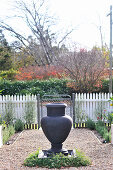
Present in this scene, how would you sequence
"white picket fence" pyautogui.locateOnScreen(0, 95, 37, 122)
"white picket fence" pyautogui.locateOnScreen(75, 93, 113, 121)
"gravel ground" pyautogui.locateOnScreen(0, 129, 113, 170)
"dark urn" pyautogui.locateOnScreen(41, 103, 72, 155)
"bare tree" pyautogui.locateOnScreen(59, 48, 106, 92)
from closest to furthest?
"gravel ground" pyautogui.locateOnScreen(0, 129, 113, 170) → "dark urn" pyautogui.locateOnScreen(41, 103, 72, 155) → "white picket fence" pyautogui.locateOnScreen(0, 95, 37, 122) → "white picket fence" pyautogui.locateOnScreen(75, 93, 113, 121) → "bare tree" pyautogui.locateOnScreen(59, 48, 106, 92)

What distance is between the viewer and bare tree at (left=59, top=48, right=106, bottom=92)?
44.5 ft

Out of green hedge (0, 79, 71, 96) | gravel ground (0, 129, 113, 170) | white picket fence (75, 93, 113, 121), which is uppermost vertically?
green hedge (0, 79, 71, 96)

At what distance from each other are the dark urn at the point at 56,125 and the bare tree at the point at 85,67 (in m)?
8.72

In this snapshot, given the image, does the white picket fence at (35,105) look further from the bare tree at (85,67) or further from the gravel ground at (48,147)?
the bare tree at (85,67)

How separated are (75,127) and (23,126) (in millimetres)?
2003

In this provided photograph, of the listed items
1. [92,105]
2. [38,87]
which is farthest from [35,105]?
[38,87]

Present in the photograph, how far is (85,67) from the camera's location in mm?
13508

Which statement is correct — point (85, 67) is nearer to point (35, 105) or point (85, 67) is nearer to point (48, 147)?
point (35, 105)

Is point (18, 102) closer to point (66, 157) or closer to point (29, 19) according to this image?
point (66, 157)

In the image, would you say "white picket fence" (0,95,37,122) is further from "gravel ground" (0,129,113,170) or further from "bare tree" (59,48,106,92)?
"bare tree" (59,48,106,92)

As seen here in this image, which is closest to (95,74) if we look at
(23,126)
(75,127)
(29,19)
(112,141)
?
(75,127)

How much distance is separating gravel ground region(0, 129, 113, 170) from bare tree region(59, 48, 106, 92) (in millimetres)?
5862

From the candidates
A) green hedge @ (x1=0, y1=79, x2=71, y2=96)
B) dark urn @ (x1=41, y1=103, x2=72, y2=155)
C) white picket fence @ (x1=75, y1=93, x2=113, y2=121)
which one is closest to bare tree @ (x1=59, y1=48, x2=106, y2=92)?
green hedge @ (x1=0, y1=79, x2=71, y2=96)

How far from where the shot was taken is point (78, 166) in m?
4.62
